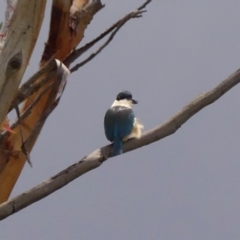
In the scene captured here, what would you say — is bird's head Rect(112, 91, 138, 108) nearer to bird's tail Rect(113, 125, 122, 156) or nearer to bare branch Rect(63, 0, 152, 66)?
bird's tail Rect(113, 125, 122, 156)

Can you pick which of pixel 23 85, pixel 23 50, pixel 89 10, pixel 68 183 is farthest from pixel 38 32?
pixel 89 10

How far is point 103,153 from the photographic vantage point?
10.3 ft

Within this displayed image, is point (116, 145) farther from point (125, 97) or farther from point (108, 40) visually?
point (125, 97)

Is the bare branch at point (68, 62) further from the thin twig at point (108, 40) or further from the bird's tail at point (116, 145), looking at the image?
the bird's tail at point (116, 145)

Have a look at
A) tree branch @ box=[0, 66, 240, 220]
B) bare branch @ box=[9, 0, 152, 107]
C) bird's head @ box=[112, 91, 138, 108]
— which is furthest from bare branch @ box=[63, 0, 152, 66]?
bird's head @ box=[112, 91, 138, 108]

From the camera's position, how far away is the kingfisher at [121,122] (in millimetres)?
3779

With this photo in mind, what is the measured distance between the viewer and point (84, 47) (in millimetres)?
3236

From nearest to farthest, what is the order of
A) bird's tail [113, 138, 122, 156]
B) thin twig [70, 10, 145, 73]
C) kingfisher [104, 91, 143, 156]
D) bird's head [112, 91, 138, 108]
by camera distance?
1. thin twig [70, 10, 145, 73]
2. bird's tail [113, 138, 122, 156]
3. kingfisher [104, 91, 143, 156]
4. bird's head [112, 91, 138, 108]

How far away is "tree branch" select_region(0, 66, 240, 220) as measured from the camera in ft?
9.03

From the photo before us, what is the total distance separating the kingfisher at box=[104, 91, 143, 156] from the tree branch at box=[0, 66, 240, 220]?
14.2 inches

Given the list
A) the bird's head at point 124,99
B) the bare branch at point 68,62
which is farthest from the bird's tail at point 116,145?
the bird's head at point 124,99

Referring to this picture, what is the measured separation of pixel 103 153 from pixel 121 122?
3.58 feet

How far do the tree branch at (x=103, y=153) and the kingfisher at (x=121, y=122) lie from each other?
1.18 ft

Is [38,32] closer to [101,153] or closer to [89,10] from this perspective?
[101,153]
